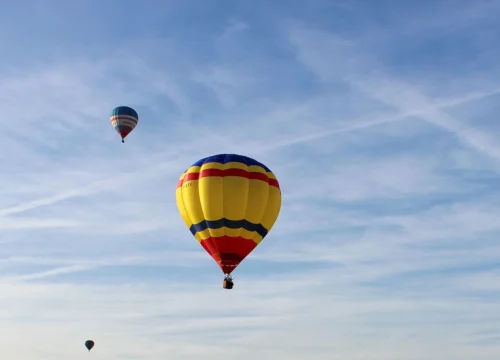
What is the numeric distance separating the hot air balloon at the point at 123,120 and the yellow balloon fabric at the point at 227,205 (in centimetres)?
2052

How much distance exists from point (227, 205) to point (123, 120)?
80.4ft

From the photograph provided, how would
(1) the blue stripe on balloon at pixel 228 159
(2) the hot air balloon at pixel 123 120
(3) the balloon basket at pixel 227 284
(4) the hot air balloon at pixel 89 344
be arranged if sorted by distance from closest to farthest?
1. (3) the balloon basket at pixel 227 284
2. (1) the blue stripe on balloon at pixel 228 159
3. (2) the hot air balloon at pixel 123 120
4. (4) the hot air balloon at pixel 89 344

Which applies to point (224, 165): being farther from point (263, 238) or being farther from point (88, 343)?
point (88, 343)

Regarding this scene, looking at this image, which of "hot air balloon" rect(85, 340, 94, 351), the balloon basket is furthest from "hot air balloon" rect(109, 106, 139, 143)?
"hot air balloon" rect(85, 340, 94, 351)

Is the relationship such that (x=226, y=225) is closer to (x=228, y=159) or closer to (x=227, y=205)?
(x=227, y=205)

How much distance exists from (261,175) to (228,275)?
26.1 ft

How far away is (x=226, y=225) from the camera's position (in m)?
62.3

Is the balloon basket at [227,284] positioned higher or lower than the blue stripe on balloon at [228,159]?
lower

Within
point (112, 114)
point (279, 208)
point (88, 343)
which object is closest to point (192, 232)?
point (279, 208)

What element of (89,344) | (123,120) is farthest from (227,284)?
(89,344)

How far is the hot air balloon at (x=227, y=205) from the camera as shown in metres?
62.2

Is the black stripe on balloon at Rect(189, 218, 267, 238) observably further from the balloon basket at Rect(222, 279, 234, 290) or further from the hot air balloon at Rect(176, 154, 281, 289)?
the balloon basket at Rect(222, 279, 234, 290)

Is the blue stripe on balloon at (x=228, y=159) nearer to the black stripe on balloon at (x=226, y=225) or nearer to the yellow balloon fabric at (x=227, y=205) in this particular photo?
the yellow balloon fabric at (x=227, y=205)

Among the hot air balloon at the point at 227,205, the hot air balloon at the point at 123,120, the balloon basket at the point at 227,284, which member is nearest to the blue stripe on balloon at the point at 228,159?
the hot air balloon at the point at 227,205
